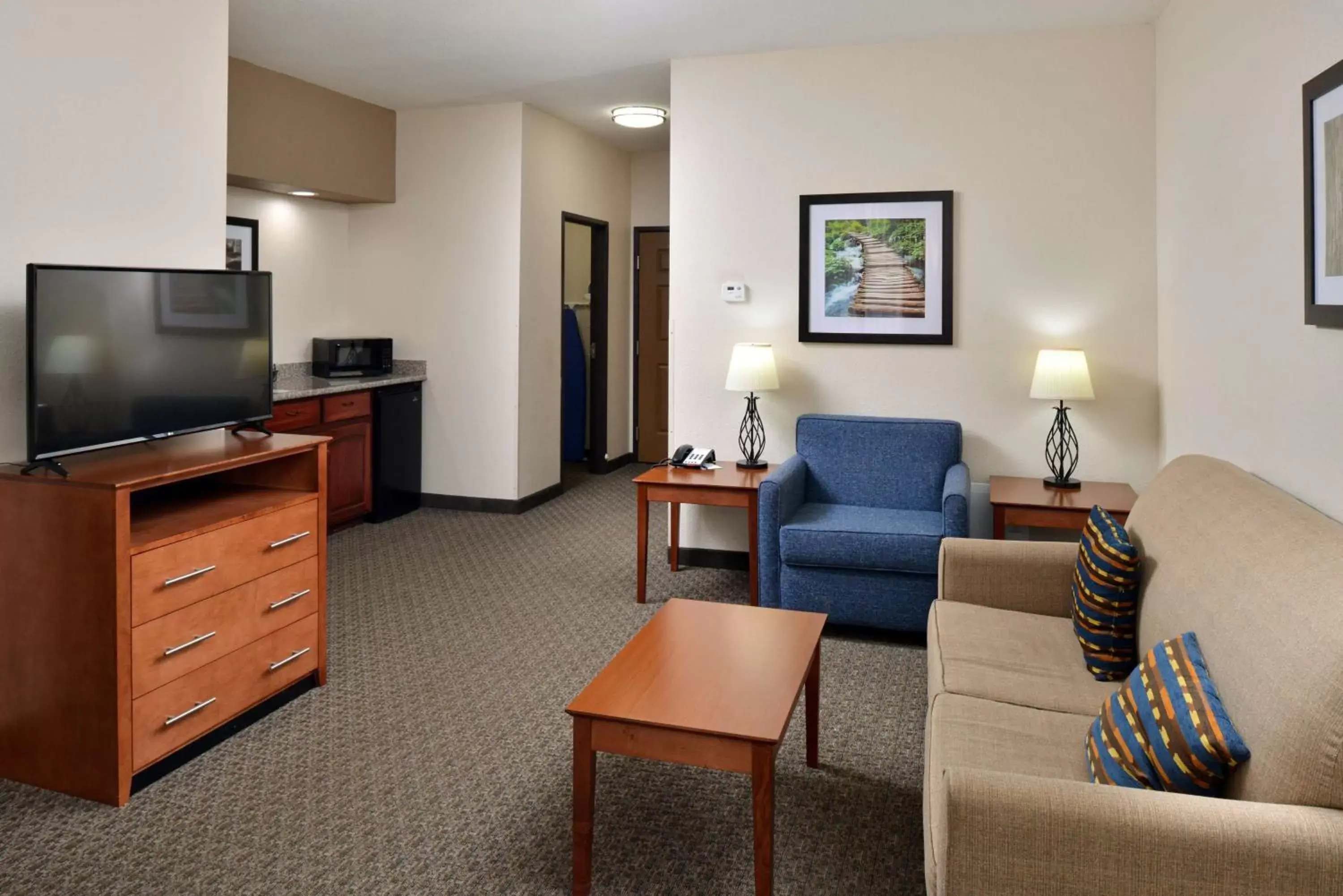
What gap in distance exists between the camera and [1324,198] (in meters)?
2.18

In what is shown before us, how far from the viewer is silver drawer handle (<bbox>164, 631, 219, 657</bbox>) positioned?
249 centimetres

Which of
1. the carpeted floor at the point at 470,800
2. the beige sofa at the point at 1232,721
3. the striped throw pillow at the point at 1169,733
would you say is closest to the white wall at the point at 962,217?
the carpeted floor at the point at 470,800

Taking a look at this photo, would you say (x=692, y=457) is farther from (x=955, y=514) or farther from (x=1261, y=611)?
(x=1261, y=611)

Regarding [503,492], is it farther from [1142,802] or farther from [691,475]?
[1142,802]

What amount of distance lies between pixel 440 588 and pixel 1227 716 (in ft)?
10.7

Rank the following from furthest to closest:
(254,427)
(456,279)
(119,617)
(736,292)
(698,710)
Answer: (456,279)
(736,292)
(254,427)
(119,617)
(698,710)

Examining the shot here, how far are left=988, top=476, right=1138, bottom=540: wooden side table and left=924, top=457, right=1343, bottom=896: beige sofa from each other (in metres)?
1.08

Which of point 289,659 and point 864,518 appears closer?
point 289,659

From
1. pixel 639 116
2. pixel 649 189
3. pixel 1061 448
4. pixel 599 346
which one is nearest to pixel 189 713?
pixel 1061 448

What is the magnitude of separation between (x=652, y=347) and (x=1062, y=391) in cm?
408

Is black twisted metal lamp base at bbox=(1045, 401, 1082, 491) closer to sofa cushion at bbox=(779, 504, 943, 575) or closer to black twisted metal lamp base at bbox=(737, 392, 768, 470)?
sofa cushion at bbox=(779, 504, 943, 575)

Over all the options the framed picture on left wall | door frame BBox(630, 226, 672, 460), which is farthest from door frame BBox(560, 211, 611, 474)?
the framed picture on left wall

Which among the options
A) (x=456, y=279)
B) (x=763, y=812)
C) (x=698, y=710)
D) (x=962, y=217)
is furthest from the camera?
(x=456, y=279)

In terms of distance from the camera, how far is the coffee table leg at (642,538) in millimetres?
4035
